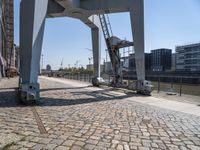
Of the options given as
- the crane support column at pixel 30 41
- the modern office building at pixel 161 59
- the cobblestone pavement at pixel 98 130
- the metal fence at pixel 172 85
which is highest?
the modern office building at pixel 161 59

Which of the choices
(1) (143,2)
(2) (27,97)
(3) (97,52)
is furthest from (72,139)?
(3) (97,52)

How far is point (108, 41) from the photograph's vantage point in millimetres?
21531

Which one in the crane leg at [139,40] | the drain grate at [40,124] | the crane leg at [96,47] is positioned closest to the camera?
the drain grate at [40,124]

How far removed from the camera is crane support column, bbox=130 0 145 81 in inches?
648

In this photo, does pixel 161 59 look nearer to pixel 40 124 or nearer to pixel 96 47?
pixel 96 47

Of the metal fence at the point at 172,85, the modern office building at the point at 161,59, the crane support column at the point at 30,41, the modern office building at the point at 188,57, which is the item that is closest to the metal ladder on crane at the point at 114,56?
the metal fence at the point at 172,85

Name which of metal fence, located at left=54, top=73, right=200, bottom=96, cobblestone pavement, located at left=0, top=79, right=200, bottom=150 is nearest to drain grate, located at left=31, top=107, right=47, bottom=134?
cobblestone pavement, located at left=0, top=79, right=200, bottom=150

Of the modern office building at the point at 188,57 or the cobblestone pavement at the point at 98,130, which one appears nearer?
the cobblestone pavement at the point at 98,130

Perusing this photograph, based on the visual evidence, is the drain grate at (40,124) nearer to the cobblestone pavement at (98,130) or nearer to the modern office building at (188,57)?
the cobblestone pavement at (98,130)

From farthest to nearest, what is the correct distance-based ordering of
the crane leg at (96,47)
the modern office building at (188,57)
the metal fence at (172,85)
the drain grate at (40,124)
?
the modern office building at (188,57) < the crane leg at (96,47) < the metal fence at (172,85) < the drain grate at (40,124)

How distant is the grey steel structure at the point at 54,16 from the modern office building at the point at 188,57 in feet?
269

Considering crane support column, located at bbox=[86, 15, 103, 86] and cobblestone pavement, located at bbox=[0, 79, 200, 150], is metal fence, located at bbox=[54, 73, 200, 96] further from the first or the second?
cobblestone pavement, located at bbox=[0, 79, 200, 150]

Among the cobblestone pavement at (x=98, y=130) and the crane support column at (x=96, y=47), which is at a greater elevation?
the crane support column at (x=96, y=47)

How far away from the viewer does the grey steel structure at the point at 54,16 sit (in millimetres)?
11227
